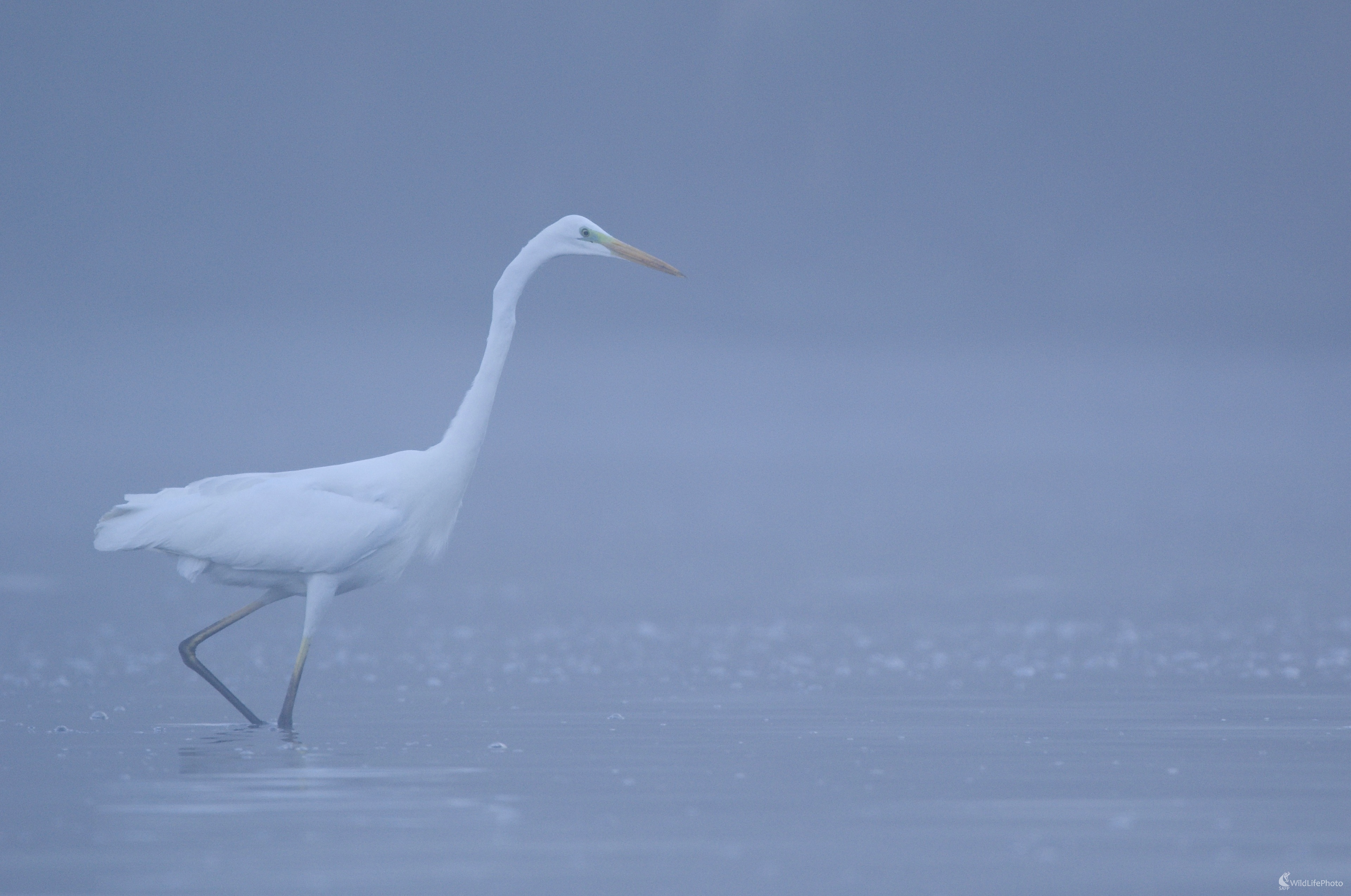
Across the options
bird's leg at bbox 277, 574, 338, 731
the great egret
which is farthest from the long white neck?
bird's leg at bbox 277, 574, 338, 731

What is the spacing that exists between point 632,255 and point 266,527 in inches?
98.7

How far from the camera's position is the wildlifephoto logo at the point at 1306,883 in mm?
5629

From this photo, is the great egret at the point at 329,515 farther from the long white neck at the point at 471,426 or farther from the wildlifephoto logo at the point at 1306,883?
the wildlifephoto logo at the point at 1306,883

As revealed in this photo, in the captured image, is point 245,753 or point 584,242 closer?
point 245,753

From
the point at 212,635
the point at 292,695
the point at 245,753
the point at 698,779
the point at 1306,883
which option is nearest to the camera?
the point at 1306,883

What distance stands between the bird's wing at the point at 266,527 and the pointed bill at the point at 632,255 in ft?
6.25

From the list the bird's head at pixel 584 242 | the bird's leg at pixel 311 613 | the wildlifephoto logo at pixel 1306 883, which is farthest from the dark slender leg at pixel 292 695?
the wildlifephoto logo at pixel 1306 883

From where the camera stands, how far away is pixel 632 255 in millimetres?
10773

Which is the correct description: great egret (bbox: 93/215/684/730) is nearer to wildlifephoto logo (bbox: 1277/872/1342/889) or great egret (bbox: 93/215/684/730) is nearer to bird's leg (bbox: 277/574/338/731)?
bird's leg (bbox: 277/574/338/731)

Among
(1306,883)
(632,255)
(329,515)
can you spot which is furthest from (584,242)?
(1306,883)

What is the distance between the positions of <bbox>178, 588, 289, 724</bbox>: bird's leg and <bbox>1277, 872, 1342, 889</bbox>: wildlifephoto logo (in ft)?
19.2

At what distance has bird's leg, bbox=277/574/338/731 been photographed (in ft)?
31.7

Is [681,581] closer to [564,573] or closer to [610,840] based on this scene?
[564,573]

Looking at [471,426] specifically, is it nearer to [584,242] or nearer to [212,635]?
[584,242]
